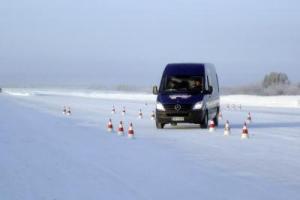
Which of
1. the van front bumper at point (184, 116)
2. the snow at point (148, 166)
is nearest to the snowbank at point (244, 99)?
the van front bumper at point (184, 116)

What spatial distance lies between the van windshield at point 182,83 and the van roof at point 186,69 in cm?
15

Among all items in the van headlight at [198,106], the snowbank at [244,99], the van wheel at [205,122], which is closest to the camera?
the van headlight at [198,106]

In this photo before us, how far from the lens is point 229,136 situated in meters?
20.2

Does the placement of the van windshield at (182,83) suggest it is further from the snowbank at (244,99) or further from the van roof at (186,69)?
the snowbank at (244,99)

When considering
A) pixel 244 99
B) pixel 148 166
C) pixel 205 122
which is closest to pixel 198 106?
pixel 205 122

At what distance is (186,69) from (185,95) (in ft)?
4.24

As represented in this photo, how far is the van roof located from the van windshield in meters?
0.15

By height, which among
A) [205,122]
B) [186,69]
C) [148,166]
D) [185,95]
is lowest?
[205,122]

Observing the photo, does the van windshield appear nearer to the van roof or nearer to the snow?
the van roof

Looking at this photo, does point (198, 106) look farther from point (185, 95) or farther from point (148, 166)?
point (148, 166)

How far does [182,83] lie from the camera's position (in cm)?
2405

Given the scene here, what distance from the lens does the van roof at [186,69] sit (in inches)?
950

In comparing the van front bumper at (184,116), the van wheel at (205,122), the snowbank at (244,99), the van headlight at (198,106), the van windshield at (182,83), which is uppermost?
the van windshield at (182,83)

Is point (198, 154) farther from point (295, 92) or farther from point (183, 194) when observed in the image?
point (295, 92)
